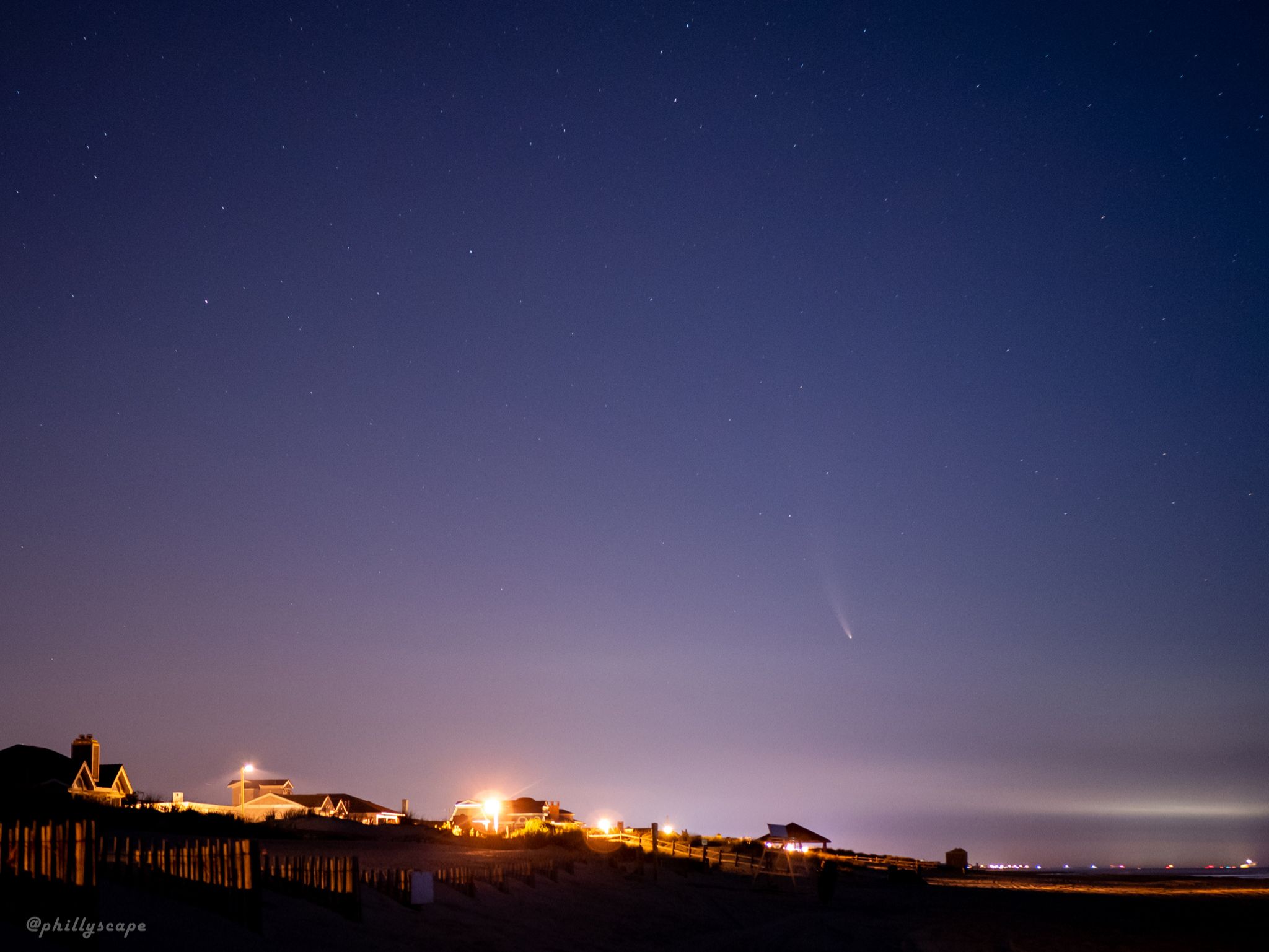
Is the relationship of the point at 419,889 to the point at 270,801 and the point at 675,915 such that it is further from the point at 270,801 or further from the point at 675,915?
the point at 270,801

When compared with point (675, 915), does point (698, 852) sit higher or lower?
lower

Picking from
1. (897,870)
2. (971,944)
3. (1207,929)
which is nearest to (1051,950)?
(971,944)

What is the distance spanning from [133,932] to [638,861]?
2755 cm

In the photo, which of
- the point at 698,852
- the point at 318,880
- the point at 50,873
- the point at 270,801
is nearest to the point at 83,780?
the point at 270,801

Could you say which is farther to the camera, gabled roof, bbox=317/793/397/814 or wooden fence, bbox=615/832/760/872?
gabled roof, bbox=317/793/397/814

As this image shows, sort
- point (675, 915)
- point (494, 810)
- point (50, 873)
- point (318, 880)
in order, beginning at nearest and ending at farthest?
point (50, 873)
point (318, 880)
point (675, 915)
point (494, 810)

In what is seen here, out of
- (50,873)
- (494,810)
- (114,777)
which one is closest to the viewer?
(50,873)

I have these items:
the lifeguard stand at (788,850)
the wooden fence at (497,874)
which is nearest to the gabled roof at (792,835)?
the lifeguard stand at (788,850)

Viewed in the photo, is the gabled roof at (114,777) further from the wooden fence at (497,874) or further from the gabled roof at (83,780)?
the wooden fence at (497,874)

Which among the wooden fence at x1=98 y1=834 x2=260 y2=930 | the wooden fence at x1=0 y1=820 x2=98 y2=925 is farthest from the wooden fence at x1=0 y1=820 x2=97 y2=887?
the wooden fence at x1=98 y1=834 x2=260 y2=930

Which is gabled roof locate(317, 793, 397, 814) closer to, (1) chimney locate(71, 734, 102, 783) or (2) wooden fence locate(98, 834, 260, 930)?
(1) chimney locate(71, 734, 102, 783)

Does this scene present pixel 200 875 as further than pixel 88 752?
No

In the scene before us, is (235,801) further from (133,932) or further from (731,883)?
(133,932)

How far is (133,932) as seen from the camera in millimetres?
9547
